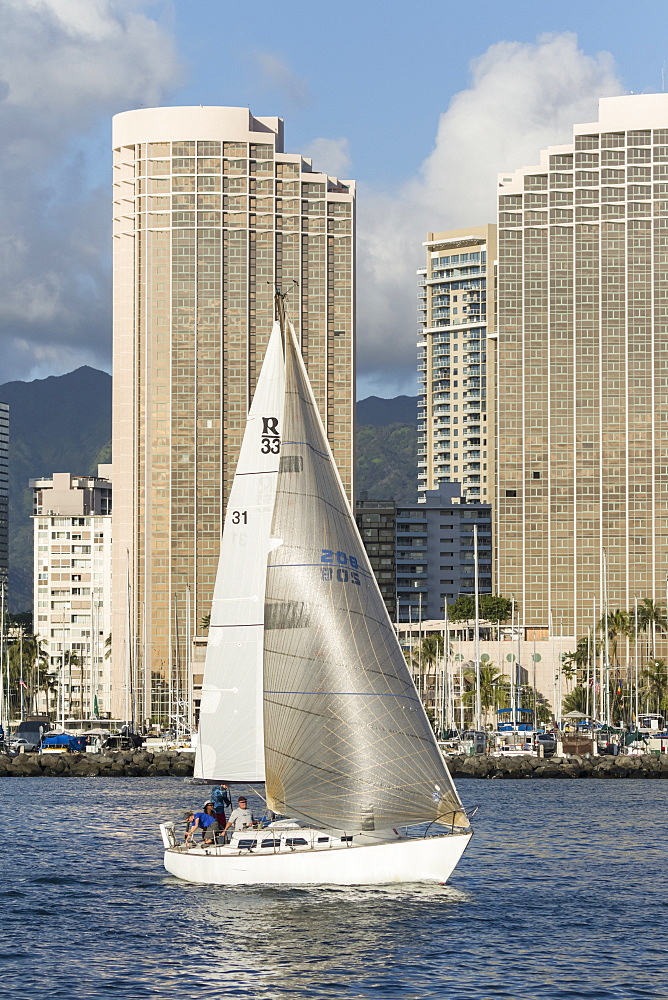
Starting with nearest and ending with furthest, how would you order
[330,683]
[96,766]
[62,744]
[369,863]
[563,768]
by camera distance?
[369,863]
[330,683]
[563,768]
[96,766]
[62,744]

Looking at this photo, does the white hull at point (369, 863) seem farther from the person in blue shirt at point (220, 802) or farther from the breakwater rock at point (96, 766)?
the breakwater rock at point (96, 766)

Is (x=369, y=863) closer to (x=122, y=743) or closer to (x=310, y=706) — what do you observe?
(x=310, y=706)

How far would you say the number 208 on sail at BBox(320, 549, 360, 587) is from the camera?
5062cm

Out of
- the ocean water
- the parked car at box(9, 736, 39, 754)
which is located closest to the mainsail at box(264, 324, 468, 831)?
the ocean water

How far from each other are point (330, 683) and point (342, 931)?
8.08m

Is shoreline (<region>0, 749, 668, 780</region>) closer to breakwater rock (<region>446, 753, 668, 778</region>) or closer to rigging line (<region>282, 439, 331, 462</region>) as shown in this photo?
breakwater rock (<region>446, 753, 668, 778</region>)

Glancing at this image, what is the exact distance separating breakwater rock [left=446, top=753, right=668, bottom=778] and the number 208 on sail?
86.1m

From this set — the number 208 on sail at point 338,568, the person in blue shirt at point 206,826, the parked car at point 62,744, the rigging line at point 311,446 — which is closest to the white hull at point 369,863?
the person in blue shirt at point 206,826

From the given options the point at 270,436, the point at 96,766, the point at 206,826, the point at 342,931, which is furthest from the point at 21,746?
the point at 342,931

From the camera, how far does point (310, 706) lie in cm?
4981

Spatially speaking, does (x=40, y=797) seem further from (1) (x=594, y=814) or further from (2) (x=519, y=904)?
(2) (x=519, y=904)

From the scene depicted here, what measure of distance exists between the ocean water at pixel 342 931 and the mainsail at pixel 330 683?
2.93 meters

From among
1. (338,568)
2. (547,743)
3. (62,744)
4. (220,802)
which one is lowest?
(62,744)

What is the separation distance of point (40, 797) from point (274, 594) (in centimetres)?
6385
